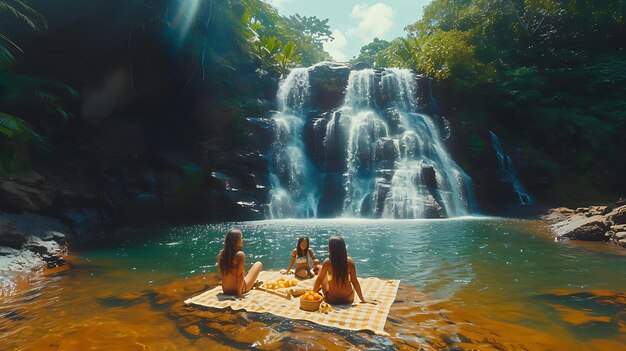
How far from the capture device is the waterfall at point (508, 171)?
2117 cm

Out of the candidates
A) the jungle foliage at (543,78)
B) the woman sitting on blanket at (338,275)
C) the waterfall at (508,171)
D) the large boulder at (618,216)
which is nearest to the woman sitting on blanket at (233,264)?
the woman sitting on blanket at (338,275)

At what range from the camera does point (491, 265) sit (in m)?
8.55

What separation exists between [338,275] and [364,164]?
16861 mm

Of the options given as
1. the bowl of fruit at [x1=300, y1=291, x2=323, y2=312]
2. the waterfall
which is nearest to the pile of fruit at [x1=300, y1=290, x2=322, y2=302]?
the bowl of fruit at [x1=300, y1=291, x2=323, y2=312]

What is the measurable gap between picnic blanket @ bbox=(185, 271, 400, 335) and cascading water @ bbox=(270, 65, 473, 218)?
13000 millimetres

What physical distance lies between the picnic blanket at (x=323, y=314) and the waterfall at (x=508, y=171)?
18594mm

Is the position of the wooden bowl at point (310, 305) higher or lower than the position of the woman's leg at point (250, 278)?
lower

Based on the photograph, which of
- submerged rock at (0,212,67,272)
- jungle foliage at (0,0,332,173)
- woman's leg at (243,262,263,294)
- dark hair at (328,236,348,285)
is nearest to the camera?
dark hair at (328,236,348,285)

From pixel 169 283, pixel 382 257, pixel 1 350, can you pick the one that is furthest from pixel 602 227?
pixel 1 350

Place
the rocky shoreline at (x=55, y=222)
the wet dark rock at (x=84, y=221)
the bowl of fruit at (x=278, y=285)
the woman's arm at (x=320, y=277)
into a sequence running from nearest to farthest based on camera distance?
the woman's arm at (x=320, y=277)
the bowl of fruit at (x=278, y=285)
the rocky shoreline at (x=55, y=222)
the wet dark rock at (x=84, y=221)

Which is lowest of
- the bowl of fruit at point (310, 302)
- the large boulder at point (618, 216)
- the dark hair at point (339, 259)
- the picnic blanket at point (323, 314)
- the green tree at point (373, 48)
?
the picnic blanket at point (323, 314)

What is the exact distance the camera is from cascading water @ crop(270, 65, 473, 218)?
19.2 m

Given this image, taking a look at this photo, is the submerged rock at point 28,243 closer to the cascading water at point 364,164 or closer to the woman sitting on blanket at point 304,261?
the woman sitting on blanket at point 304,261

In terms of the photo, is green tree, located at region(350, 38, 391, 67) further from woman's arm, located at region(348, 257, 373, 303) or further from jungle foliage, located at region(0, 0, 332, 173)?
woman's arm, located at region(348, 257, 373, 303)
